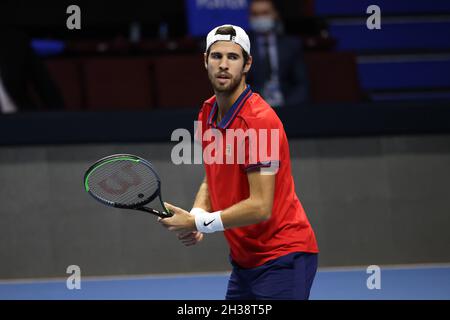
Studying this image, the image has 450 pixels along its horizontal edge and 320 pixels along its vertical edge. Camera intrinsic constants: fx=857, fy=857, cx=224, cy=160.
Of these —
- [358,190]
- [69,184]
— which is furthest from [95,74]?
[358,190]

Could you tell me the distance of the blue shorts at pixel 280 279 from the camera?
3314 millimetres

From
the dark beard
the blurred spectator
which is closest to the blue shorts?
the dark beard

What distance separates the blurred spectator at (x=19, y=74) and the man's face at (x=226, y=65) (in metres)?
3.48

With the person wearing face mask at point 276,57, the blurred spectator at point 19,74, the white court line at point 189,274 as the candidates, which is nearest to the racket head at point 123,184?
the white court line at point 189,274

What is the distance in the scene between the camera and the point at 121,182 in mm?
3520

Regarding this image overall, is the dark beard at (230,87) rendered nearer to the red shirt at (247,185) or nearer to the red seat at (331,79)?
the red shirt at (247,185)

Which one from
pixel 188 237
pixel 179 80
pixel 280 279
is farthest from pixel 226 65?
pixel 179 80

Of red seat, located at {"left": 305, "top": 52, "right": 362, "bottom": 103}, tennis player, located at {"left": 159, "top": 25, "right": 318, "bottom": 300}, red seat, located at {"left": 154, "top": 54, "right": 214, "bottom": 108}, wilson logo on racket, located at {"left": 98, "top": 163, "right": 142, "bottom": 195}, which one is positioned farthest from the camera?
red seat, located at {"left": 305, "top": 52, "right": 362, "bottom": 103}

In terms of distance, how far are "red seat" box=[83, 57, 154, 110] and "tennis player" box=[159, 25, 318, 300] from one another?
3.85m

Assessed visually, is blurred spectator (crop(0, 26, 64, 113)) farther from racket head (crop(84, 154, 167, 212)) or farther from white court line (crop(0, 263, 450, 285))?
racket head (crop(84, 154, 167, 212))

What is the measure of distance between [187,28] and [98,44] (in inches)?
50.3

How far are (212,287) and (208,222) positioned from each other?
8.78ft

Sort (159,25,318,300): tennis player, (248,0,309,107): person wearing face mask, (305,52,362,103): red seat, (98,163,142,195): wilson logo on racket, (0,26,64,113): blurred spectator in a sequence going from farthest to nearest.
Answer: (305,52,362,103): red seat, (248,0,309,107): person wearing face mask, (0,26,64,113): blurred spectator, (98,163,142,195): wilson logo on racket, (159,25,318,300): tennis player

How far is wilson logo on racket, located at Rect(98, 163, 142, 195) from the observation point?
352 cm
